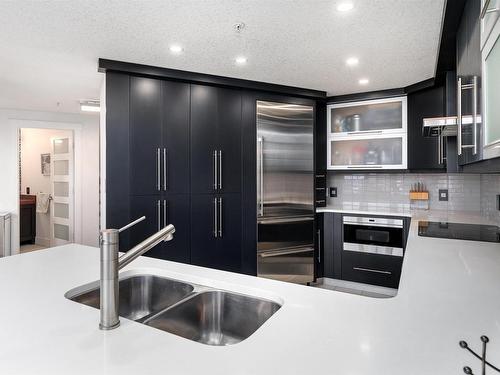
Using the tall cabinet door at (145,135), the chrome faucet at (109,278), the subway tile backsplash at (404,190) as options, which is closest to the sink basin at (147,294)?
the chrome faucet at (109,278)

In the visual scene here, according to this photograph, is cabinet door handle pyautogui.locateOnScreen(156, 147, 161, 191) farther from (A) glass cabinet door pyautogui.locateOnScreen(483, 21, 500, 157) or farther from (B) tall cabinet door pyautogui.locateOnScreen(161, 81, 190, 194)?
(A) glass cabinet door pyautogui.locateOnScreen(483, 21, 500, 157)

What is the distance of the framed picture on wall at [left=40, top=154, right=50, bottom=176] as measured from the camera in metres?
5.83

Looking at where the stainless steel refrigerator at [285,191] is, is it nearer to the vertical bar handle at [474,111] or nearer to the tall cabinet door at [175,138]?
the tall cabinet door at [175,138]

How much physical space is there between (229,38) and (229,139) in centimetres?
116

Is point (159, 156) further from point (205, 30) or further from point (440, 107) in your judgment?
point (440, 107)

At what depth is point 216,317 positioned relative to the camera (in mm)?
1172

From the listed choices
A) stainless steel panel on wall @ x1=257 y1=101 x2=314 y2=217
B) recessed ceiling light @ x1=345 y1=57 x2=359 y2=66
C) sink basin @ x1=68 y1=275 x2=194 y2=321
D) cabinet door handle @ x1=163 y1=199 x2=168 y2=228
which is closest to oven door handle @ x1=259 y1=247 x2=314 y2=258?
stainless steel panel on wall @ x1=257 y1=101 x2=314 y2=217

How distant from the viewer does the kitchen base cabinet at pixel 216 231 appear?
3.13 m

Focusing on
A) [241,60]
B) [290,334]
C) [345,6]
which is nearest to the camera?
[290,334]

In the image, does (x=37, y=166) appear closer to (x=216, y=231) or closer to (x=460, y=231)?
(x=216, y=231)

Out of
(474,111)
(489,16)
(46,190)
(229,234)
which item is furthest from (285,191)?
(46,190)

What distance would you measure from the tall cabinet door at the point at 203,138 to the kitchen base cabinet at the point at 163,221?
238 mm

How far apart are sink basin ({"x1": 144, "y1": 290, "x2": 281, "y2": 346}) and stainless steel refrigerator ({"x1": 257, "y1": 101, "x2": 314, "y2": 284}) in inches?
88.1

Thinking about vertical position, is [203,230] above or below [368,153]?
below
